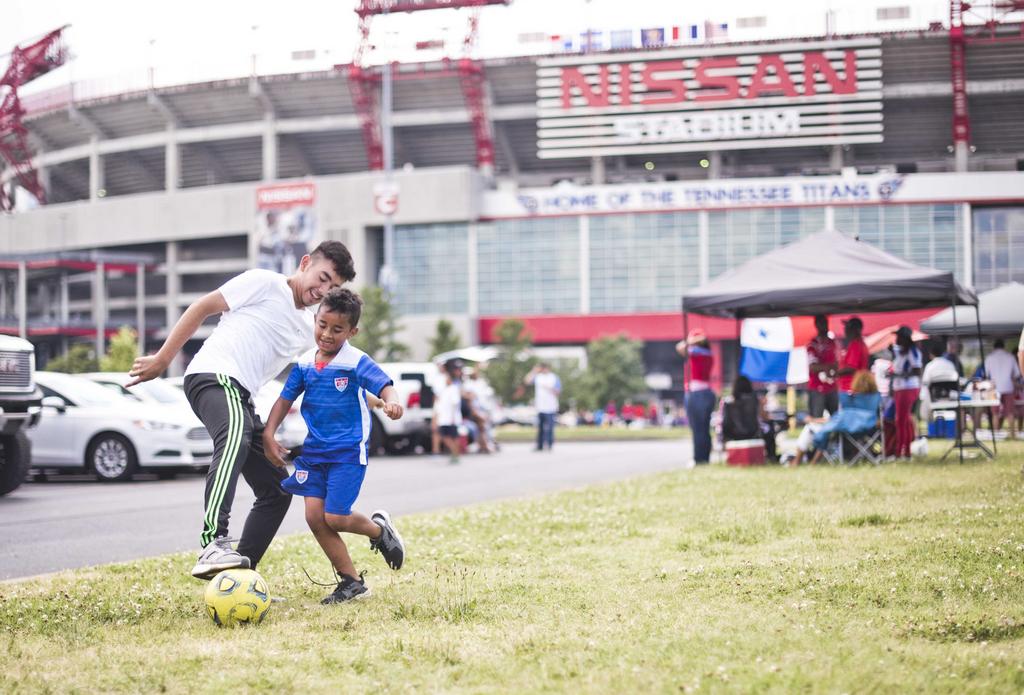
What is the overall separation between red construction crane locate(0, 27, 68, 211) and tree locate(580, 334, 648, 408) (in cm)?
3302

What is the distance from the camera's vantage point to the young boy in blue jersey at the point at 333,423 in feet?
19.2

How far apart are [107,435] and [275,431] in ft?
37.9

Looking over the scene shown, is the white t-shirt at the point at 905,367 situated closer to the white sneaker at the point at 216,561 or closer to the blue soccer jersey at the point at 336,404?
the blue soccer jersey at the point at 336,404

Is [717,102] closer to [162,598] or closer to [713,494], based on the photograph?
[713,494]

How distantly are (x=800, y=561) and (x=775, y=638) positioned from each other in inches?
82.3

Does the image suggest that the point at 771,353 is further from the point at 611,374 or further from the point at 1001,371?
the point at 611,374

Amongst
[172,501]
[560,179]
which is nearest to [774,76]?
[560,179]

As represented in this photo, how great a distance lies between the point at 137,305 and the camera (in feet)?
217

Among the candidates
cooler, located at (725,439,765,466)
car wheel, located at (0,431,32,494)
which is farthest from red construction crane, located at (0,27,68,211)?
cooler, located at (725,439,765,466)

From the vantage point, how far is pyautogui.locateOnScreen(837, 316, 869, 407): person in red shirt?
50.1 ft

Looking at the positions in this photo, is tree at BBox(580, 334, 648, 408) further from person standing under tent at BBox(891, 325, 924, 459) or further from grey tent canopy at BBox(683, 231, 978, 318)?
person standing under tent at BBox(891, 325, 924, 459)

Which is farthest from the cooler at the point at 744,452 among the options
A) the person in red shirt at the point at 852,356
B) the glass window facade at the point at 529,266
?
the glass window facade at the point at 529,266

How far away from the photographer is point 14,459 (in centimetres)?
1316

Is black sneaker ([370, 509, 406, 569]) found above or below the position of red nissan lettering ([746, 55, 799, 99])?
below
